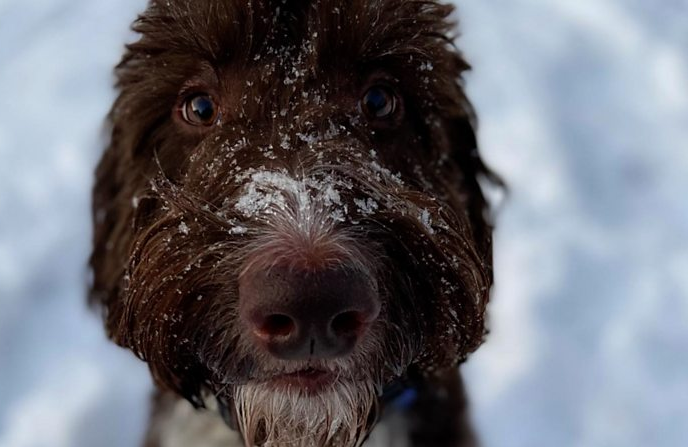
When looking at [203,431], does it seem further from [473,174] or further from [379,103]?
[379,103]

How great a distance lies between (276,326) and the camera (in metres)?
2.26

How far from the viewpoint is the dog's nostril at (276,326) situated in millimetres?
2238

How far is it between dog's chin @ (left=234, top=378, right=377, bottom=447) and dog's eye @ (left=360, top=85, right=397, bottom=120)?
33.6 inches

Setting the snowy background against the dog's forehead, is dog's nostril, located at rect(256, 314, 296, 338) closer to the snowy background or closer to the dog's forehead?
the dog's forehead

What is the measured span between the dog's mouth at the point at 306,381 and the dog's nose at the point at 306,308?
0.18 metres

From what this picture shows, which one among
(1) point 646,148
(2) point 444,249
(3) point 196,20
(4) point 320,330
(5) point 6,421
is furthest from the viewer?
(1) point 646,148

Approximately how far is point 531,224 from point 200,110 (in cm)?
263

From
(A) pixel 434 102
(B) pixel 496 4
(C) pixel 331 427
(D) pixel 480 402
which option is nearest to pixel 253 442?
(C) pixel 331 427

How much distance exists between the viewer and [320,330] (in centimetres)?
223

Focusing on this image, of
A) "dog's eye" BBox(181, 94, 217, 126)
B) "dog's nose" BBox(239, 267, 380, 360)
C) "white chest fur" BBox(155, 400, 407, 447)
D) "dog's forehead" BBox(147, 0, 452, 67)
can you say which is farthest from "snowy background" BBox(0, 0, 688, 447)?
"dog's nose" BBox(239, 267, 380, 360)

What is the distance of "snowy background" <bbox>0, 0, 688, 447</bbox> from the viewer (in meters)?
4.55

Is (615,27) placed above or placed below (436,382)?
above

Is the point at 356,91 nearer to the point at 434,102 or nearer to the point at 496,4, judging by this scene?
the point at 434,102

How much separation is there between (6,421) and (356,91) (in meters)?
2.60
